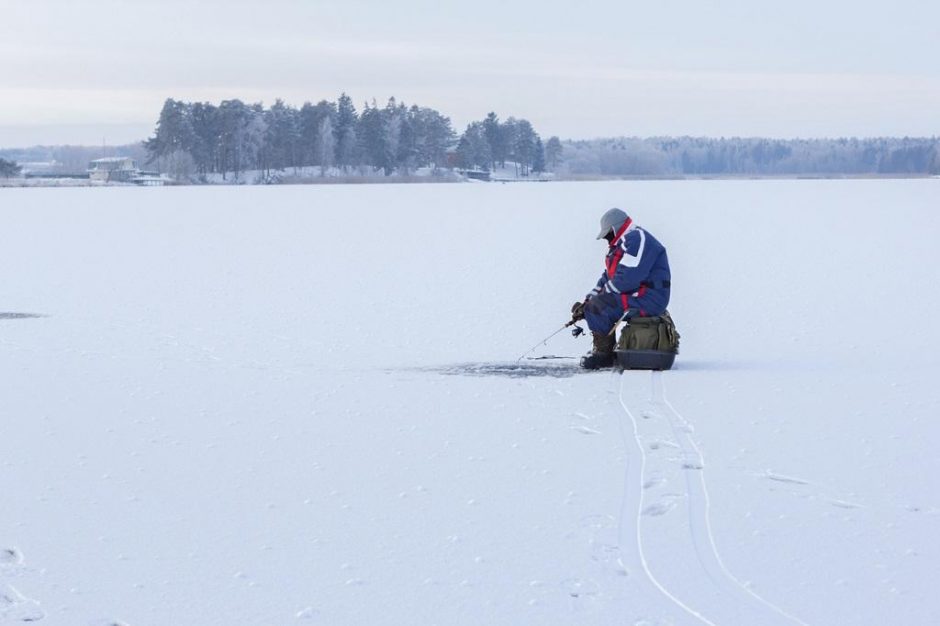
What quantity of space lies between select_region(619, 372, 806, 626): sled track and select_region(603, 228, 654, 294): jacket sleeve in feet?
4.84

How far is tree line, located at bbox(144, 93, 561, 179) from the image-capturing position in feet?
384

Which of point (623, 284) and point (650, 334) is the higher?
point (623, 284)

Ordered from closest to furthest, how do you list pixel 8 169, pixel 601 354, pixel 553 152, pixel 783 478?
pixel 783 478 < pixel 601 354 < pixel 8 169 < pixel 553 152

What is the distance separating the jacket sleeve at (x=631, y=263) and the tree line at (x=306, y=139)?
10748 cm

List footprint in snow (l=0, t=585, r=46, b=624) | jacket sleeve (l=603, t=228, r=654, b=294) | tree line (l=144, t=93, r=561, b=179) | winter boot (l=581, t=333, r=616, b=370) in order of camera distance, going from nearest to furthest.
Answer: footprint in snow (l=0, t=585, r=46, b=624) → jacket sleeve (l=603, t=228, r=654, b=294) → winter boot (l=581, t=333, r=616, b=370) → tree line (l=144, t=93, r=561, b=179)

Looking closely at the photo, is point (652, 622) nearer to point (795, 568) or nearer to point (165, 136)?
point (795, 568)

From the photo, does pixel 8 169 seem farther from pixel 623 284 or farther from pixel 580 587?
pixel 580 587

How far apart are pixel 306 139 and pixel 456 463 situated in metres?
119

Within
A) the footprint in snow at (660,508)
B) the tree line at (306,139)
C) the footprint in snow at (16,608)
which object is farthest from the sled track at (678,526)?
the tree line at (306,139)

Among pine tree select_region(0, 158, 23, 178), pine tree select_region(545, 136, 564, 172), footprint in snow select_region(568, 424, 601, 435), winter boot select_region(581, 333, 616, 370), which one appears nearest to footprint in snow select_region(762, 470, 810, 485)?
footprint in snow select_region(568, 424, 601, 435)

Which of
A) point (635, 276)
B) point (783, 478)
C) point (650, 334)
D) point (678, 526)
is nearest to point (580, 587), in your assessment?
point (678, 526)

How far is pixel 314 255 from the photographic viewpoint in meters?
20.5

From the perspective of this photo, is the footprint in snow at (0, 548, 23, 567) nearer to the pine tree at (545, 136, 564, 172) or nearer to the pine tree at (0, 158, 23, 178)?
the pine tree at (0, 158, 23, 178)

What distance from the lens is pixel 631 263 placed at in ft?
27.9
